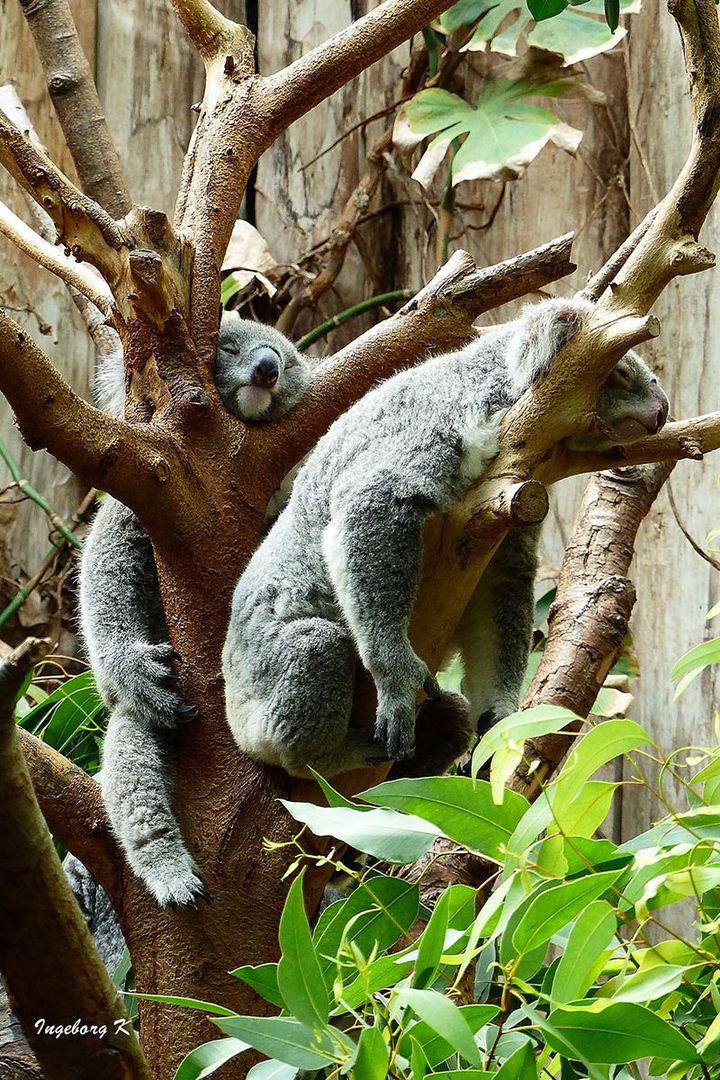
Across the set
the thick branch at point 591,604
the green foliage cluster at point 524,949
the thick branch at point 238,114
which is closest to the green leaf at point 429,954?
the green foliage cluster at point 524,949

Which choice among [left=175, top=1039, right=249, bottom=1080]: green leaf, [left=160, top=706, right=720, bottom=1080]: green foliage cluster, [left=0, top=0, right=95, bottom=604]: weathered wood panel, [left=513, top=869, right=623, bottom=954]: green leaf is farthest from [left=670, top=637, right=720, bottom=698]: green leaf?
[left=0, top=0, right=95, bottom=604]: weathered wood panel

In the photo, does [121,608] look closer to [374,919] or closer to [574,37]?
[374,919]

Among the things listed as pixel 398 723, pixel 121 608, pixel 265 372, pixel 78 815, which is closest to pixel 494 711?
pixel 398 723

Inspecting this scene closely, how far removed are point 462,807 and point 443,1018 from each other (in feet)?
1.06

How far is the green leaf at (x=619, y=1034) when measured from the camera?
109cm

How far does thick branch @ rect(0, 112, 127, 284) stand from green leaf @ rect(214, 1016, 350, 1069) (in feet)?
6.38

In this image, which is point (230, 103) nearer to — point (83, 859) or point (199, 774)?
point (199, 774)

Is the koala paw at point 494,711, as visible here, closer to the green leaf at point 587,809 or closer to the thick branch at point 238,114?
the thick branch at point 238,114

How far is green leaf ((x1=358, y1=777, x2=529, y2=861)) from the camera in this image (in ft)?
4.32

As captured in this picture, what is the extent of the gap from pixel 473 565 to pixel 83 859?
115 cm

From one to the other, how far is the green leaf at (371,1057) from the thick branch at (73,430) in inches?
57.6

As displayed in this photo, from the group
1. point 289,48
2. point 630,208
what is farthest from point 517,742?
point 289,48

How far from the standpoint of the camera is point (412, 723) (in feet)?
7.52

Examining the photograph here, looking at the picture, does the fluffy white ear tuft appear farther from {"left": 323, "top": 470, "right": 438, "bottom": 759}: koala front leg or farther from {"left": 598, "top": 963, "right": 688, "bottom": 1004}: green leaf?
{"left": 598, "top": 963, "right": 688, "bottom": 1004}: green leaf
